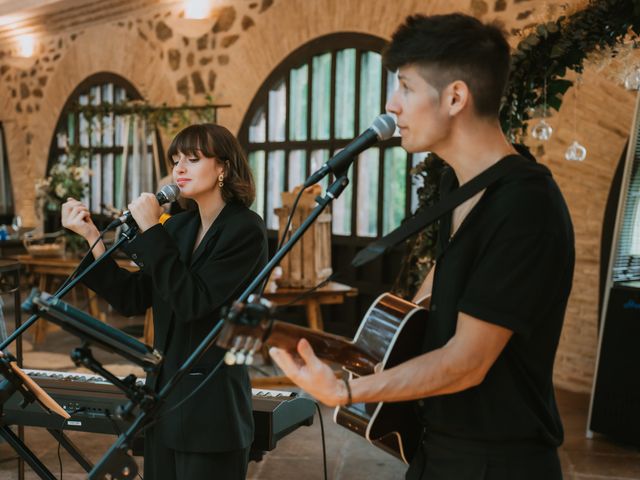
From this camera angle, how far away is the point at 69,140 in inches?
413

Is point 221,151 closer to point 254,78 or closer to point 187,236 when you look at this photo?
point 187,236

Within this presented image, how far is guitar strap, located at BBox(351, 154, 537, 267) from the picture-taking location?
136 centimetres

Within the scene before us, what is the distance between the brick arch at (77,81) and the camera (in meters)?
8.77

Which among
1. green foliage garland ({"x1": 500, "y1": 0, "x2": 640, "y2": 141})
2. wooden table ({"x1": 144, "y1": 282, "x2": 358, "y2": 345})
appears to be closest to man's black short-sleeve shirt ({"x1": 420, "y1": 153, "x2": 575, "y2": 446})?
green foliage garland ({"x1": 500, "y1": 0, "x2": 640, "y2": 141})

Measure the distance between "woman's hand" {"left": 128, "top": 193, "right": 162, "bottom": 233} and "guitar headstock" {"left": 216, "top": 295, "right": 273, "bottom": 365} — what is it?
0.82 meters

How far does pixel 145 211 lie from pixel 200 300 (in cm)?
27

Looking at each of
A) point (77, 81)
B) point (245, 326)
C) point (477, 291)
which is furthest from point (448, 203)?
point (77, 81)

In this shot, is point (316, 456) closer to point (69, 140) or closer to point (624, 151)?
point (624, 151)

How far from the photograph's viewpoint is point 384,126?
1589 mm

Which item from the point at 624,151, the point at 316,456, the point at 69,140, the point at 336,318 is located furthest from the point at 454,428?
the point at 69,140

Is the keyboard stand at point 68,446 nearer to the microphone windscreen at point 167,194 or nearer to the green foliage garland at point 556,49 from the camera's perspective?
the microphone windscreen at point 167,194

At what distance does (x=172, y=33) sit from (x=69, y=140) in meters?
2.86

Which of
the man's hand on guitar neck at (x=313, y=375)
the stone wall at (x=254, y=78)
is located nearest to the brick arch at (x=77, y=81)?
the stone wall at (x=254, y=78)

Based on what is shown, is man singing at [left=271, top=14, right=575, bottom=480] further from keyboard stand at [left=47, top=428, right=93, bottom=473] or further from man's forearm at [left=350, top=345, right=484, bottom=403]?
keyboard stand at [left=47, top=428, right=93, bottom=473]
